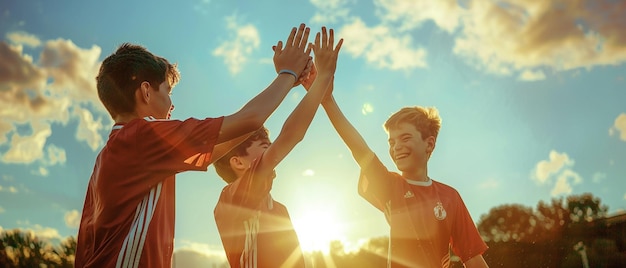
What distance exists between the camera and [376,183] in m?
5.11

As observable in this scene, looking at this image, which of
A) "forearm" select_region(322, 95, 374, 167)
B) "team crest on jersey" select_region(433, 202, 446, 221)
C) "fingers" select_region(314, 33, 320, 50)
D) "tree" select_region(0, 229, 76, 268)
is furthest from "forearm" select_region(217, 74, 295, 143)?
"tree" select_region(0, 229, 76, 268)

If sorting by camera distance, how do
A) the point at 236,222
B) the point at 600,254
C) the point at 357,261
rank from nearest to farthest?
the point at 236,222 < the point at 357,261 < the point at 600,254

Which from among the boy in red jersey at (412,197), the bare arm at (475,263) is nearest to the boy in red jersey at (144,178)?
the boy in red jersey at (412,197)

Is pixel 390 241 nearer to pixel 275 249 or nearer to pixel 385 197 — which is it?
pixel 385 197

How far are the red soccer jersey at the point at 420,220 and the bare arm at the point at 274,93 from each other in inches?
71.7

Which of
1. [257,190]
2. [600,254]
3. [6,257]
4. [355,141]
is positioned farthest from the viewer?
[600,254]

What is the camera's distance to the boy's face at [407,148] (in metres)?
5.53

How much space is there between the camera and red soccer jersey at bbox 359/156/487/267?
4.97 m

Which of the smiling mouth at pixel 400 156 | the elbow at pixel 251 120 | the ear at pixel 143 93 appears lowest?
the elbow at pixel 251 120

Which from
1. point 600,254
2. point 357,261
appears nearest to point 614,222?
point 600,254

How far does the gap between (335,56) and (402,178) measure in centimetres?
176

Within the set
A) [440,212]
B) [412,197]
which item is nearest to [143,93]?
[412,197]

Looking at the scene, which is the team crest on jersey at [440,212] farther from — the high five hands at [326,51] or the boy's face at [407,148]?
the high five hands at [326,51]

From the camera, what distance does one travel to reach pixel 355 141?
4980 millimetres
